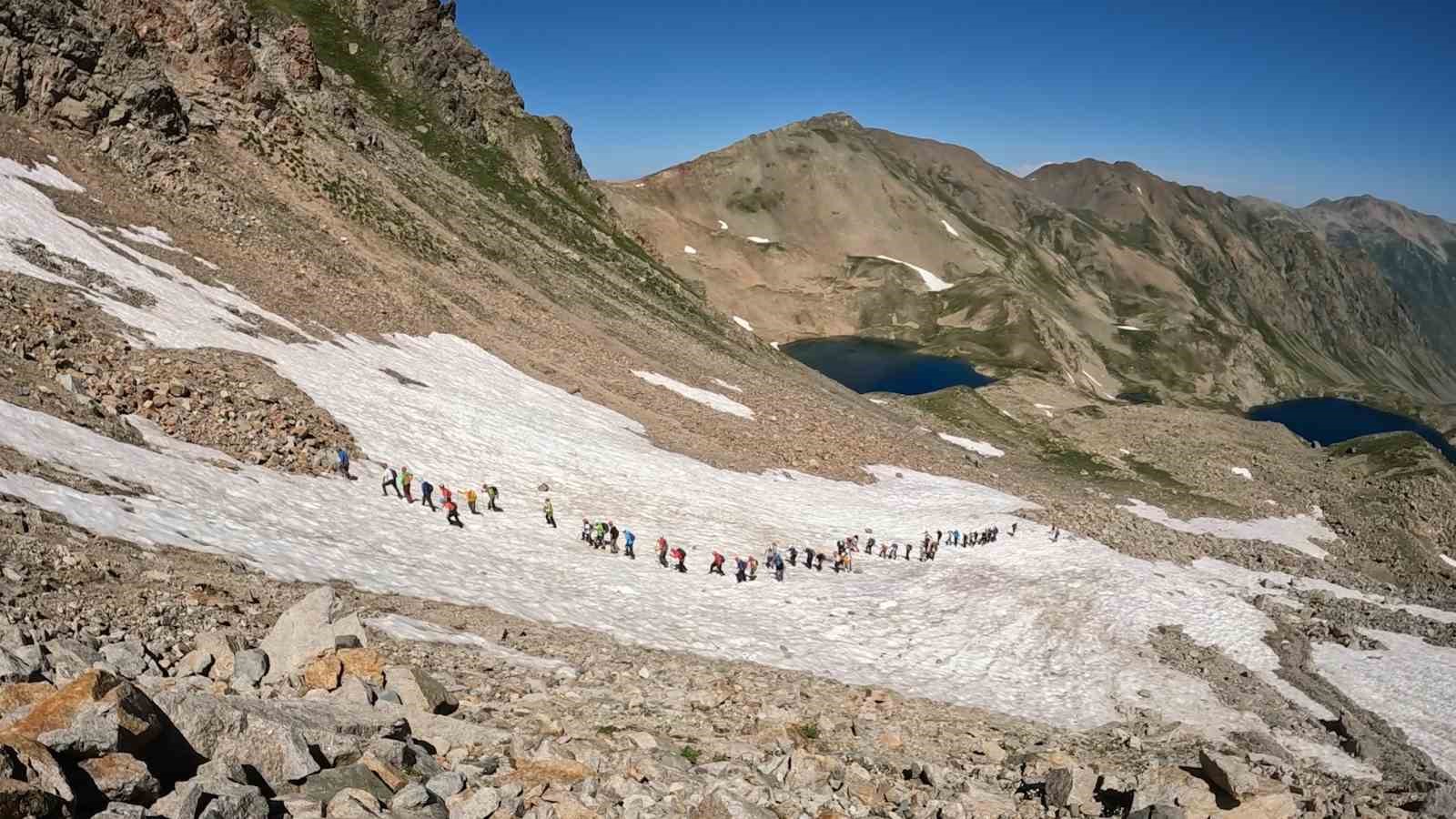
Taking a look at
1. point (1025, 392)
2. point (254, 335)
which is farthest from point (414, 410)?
point (1025, 392)

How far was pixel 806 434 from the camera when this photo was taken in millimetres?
59094

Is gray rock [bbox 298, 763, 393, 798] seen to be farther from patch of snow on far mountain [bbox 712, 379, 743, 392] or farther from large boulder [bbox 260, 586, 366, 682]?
patch of snow on far mountain [bbox 712, 379, 743, 392]

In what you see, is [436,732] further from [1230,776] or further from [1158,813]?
[1230,776]

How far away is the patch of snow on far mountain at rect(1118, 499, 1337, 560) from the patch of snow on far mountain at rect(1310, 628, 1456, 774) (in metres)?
26.3

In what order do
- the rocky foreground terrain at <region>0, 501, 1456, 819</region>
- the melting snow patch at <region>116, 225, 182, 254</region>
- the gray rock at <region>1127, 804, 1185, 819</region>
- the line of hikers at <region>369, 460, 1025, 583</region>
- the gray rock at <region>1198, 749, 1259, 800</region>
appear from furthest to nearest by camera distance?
the melting snow patch at <region>116, 225, 182, 254</region> < the line of hikers at <region>369, 460, 1025, 583</region> < the gray rock at <region>1198, 749, 1259, 800</region> < the gray rock at <region>1127, 804, 1185, 819</region> < the rocky foreground terrain at <region>0, 501, 1456, 819</region>

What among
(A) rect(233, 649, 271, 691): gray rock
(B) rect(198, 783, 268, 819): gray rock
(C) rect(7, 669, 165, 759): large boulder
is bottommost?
(A) rect(233, 649, 271, 691): gray rock

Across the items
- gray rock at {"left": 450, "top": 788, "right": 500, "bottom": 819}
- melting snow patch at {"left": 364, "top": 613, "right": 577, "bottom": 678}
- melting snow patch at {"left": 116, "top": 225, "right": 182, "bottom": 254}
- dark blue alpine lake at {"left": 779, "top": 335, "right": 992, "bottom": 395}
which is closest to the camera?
gray rock at {"left": 450, "top": 788, "right": 500, "bottom": 819}

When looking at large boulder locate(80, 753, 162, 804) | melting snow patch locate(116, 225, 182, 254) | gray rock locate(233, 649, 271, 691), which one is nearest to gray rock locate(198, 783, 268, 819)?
large boulder locate(80, 753, 162, 804)

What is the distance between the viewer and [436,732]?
12.4 meters

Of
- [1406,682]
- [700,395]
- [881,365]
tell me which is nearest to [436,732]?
[1406,682]

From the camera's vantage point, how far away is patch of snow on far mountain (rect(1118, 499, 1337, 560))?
6569cm

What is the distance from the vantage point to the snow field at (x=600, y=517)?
23.6 m

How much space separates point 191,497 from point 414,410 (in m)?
16.7

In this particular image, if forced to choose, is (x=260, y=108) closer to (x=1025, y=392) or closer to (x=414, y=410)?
(x=414, y=410)
